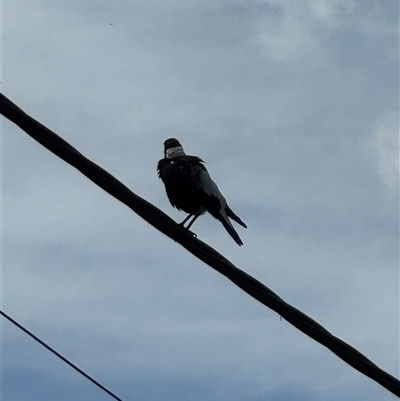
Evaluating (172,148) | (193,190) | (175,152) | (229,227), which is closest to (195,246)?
(229,227)

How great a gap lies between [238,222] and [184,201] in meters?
0.64

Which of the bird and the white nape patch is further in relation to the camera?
the white nape patch

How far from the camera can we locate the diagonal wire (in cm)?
282

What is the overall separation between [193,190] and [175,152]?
1168 millimetres

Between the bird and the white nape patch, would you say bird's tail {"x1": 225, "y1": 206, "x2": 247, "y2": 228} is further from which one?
the white nape patch

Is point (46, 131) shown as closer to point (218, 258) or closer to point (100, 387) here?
point (218, 258)

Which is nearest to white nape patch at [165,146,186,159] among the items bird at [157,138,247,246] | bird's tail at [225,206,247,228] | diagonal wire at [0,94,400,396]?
bird at [157,138,247,246]

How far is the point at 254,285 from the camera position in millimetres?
3051

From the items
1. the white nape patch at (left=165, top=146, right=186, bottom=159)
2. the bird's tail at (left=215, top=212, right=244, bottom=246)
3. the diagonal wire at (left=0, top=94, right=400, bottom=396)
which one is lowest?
the diagonal wire at (left=0, top=94, right=400, bottom=396)

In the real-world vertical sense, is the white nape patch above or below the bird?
above

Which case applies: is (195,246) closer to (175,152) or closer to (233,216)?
(233,216)

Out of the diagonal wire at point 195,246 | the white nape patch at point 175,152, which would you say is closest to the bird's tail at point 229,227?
the white nape patch at point 175,152

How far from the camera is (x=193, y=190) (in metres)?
6.80

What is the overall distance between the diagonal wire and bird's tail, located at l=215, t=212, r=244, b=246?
317 centimetres
